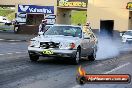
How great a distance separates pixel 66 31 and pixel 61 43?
5.45 feet

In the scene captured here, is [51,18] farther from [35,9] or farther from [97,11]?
[97,11]

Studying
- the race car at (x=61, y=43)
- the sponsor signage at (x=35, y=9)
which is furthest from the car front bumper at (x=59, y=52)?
the sponsor signage at (x=35, y=9)

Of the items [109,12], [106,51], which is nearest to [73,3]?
[109,12]

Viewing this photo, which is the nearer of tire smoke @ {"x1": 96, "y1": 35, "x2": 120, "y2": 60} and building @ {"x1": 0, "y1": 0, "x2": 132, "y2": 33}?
tire smoke @ {"x1": 96, "y1": 35, "x2": 120, "y2": 60}

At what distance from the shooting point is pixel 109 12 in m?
53.1

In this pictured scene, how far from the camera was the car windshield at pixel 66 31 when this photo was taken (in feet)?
54.2

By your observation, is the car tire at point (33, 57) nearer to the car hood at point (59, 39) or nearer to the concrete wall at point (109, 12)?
the car hood at point (59, 39)

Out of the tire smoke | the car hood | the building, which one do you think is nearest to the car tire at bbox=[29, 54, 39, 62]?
the car hood

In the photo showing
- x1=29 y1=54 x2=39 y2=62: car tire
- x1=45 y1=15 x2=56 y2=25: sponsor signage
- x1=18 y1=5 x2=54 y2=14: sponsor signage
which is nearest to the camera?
x1=29 y1=54 x2=39 y2=62: car tire

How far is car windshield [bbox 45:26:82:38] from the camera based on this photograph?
16.5 meters

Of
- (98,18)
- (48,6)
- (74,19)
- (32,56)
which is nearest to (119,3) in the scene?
(98,18)

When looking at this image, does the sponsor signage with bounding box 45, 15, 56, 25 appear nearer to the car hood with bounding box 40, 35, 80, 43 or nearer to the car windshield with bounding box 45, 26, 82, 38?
the car windshield with bounding box 45, 26, 82, 38

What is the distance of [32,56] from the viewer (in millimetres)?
15656

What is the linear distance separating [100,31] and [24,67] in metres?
41.0
